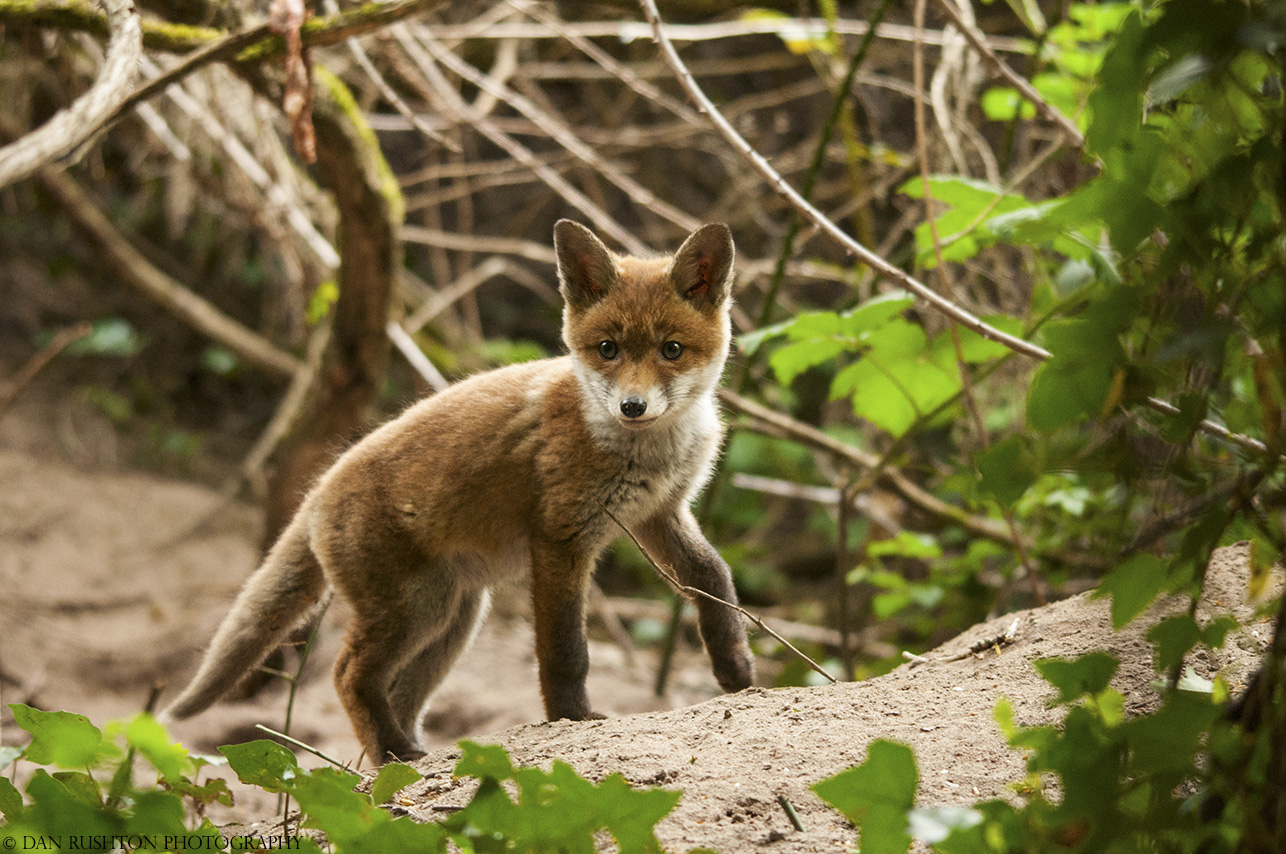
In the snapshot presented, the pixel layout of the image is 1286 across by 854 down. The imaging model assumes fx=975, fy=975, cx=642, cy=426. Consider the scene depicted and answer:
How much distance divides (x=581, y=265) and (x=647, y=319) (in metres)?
0.42

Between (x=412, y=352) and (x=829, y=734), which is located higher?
(x=412, y=352)

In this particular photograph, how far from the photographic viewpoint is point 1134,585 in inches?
63.4

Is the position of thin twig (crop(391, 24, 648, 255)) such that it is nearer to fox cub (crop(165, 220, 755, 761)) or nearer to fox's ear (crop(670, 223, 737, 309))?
fox's ear (crop(670, 223, 737, 309))

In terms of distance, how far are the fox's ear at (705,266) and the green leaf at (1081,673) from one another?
237 cm

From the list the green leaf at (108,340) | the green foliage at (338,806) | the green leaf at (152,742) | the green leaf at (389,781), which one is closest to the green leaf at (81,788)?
the green foliage at (338,806)

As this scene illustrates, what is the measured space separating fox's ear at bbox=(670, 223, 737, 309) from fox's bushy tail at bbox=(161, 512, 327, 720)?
1.83m

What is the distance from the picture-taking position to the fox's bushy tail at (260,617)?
3857 mm

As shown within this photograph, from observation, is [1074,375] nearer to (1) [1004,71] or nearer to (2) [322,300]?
(1) [1004,71]

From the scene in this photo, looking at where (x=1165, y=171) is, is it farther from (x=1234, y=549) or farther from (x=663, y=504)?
(x=663, y=504)

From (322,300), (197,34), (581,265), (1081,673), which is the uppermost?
(197,34)

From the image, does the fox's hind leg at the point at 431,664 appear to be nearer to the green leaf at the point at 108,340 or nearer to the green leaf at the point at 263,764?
Answer: the green leaf at the point at 263,764

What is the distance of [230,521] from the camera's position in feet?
25.7

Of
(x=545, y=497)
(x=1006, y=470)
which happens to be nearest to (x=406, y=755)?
(x=545, y=497)

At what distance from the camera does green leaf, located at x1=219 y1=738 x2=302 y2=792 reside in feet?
7.18
